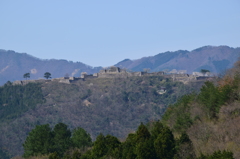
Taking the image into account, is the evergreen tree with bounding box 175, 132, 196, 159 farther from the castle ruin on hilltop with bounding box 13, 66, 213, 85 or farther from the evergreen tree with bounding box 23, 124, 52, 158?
the castle ruin on hilltop with bounding box 13, 66, 213, 85

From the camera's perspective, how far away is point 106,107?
107000mm

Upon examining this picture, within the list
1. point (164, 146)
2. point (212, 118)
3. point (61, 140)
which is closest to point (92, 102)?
point (61, 140)

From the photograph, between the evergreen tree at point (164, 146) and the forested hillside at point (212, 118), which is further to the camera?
the forested hillside at point (212, 118)

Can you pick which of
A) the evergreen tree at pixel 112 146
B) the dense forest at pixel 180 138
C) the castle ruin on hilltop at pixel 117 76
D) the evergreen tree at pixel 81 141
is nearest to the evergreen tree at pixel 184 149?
the dense forest at pixel 180 138

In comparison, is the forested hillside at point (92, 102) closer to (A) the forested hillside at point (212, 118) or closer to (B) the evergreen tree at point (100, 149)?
(A) the forested hillside at point (212, 118)

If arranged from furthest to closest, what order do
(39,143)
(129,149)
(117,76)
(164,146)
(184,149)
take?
(117,76), (39,143), (129,149), (184,149), (164,146)

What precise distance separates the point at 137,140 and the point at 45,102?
73.9 meters

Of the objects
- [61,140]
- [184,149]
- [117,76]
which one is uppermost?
[117,76]

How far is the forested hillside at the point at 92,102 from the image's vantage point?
322 feet

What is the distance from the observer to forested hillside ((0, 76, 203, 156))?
98.0 meters

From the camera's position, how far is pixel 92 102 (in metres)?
108

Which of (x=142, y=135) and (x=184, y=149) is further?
(x=142, y=135)

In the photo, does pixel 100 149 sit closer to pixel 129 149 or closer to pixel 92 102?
pixel 129 149

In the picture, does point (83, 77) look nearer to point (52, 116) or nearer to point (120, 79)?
point (120, 79)
